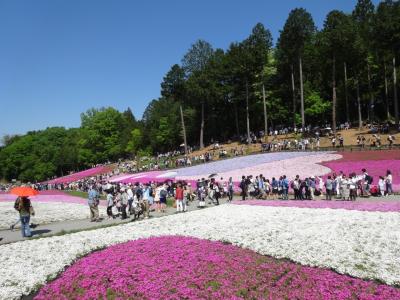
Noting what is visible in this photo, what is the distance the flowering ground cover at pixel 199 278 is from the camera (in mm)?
10617

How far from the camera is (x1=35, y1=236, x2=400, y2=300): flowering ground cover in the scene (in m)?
10.6

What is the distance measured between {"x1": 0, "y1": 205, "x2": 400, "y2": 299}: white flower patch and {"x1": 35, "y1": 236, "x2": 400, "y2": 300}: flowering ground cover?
0.93 metres

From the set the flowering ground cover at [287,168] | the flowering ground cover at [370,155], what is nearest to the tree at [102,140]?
the flowering ground cover at [287,168]

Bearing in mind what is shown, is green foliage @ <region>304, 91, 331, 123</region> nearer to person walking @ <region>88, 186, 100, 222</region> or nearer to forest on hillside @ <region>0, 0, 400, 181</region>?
forest on hillside @ <region>0, 0, 400, 181</region>

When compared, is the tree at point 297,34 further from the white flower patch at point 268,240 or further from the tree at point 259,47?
the white flower patch at point 268,240

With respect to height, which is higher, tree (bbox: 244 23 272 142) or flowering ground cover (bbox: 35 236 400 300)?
tree (bbox: 244 23 272 142)

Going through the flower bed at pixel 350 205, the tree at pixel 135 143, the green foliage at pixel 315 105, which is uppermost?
the green foliage at pixel 315 105

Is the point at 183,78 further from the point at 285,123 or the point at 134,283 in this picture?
the point at 134,283

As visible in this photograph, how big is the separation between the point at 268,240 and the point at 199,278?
553cm

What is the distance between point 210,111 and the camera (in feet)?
308

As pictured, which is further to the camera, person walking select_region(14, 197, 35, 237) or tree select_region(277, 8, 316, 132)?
tree select_region(277, 8, 316, 132)

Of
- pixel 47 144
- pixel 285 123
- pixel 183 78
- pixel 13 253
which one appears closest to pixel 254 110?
pixel 285 123

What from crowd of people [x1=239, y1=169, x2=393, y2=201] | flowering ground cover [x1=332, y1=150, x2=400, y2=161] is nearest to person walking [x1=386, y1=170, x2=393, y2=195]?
crowd of people [x1=239, y1=169, x2=393, y2=201]

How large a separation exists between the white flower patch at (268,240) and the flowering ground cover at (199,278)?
0.93m
